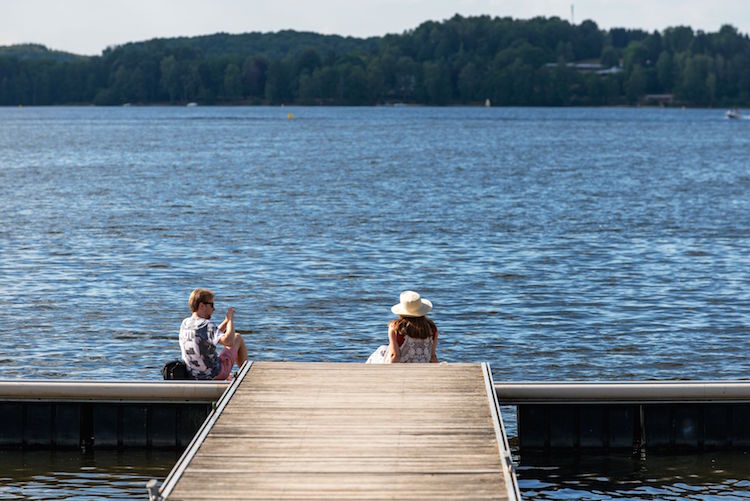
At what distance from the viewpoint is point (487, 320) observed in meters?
23.4

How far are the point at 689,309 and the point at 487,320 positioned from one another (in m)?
4.37

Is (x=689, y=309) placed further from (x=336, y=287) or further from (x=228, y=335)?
(x=228, y=335)

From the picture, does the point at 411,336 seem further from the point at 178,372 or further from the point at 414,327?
the point at 178,372

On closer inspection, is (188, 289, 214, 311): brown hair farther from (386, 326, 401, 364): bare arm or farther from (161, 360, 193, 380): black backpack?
(386, 326, 401, 364): bare arm

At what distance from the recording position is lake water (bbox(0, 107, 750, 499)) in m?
20.5

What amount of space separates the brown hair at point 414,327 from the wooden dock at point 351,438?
1.28 ft

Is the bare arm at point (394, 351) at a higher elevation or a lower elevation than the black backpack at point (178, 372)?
higher

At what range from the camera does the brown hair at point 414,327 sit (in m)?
13.2

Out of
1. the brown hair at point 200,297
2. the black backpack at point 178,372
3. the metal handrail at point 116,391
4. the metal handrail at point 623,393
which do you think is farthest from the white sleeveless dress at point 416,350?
the black backpack at point 178,372

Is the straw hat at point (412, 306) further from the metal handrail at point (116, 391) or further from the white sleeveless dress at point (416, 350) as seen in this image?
the metal handrail at point (116, 391)

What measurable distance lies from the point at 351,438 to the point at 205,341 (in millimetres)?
3088

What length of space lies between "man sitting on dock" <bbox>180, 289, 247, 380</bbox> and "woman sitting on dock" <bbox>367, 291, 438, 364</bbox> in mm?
1762

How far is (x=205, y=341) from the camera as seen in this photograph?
1330 cm

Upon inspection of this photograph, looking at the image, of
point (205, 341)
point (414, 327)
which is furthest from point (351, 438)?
point (205, 341)
